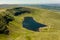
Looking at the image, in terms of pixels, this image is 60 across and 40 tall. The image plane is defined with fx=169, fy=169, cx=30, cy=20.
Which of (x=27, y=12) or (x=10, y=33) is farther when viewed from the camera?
(x=27, y=12)

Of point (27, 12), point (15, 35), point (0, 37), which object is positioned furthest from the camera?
point (27, 12)

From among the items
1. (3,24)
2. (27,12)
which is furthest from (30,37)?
(27,12)

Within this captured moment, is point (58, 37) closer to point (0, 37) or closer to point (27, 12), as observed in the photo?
point (0, 37)

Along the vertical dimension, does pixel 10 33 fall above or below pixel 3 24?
below

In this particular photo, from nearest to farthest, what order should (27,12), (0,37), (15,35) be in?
(0,37), (15,35), (27,12)

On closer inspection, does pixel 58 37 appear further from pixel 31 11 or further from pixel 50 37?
pixel 31 11

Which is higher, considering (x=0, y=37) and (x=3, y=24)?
(x=3, y=24)

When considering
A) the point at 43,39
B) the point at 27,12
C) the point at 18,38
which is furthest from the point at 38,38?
the point at 27,12

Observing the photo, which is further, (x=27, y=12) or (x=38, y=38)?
(x=27, y=12)

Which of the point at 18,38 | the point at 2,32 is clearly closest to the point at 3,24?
the point at 2,32
